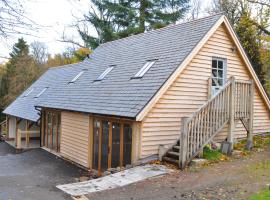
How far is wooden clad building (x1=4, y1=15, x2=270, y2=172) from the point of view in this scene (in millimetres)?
11461

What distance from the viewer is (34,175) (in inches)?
529

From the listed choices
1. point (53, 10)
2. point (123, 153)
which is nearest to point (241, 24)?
point (123, 153)

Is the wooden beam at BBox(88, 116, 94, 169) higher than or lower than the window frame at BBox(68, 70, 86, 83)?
lower

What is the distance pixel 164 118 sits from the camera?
476 inches

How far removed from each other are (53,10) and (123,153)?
7136mm

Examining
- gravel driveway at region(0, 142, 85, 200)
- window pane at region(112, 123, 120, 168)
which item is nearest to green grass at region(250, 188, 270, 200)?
gravel driveway at region(0, 142, 85, 200)

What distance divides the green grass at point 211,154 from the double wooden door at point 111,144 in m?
2.63

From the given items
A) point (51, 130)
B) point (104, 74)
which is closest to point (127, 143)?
point (104, 74)

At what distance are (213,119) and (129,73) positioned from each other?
407 centimetres

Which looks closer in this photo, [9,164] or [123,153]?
[123,153]

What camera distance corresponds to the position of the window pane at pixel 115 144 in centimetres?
1238

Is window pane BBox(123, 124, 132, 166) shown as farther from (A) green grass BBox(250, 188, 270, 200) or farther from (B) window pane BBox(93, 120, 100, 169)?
(A) green grass BBox(250, 188, 270, 200)

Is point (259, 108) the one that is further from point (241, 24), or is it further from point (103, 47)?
point (103, 47)

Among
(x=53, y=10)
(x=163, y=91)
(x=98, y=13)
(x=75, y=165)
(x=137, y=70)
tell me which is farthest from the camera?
(x=98, y=13)
